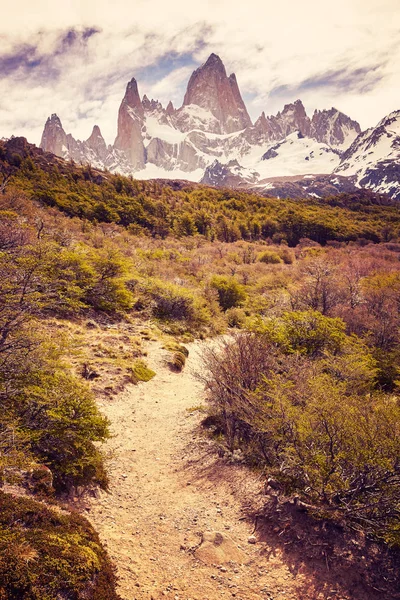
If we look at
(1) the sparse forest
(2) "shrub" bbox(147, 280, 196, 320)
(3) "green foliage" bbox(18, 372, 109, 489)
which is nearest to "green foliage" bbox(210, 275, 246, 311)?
(1) the sparse forest

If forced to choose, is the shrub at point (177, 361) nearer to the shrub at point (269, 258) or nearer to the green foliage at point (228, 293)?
the green foliage at point (228, 293)

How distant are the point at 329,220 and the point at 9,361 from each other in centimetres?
6341

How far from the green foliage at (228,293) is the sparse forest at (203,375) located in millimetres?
111

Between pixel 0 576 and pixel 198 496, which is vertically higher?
pixel 0 576

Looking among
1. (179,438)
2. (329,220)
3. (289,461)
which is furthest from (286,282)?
(329,220)

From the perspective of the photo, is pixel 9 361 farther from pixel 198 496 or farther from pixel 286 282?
pixel 286 282

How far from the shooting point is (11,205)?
27.3 metres

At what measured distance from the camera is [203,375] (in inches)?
507

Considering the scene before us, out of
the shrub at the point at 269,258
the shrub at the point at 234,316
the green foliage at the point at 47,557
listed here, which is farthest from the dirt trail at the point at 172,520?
the shrub at the point at 269,258

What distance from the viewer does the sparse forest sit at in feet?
16.4

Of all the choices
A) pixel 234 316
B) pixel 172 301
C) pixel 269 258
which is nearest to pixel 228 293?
pixel 234 316

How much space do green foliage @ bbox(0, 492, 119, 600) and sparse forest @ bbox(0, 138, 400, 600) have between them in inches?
0.7

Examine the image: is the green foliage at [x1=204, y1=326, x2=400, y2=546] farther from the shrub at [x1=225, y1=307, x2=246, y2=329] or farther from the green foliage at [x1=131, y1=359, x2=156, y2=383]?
the shrub at [x1=225, y1=307, x2=246, y2=329]

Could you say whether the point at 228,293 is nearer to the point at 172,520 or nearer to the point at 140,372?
the point at 140,372
